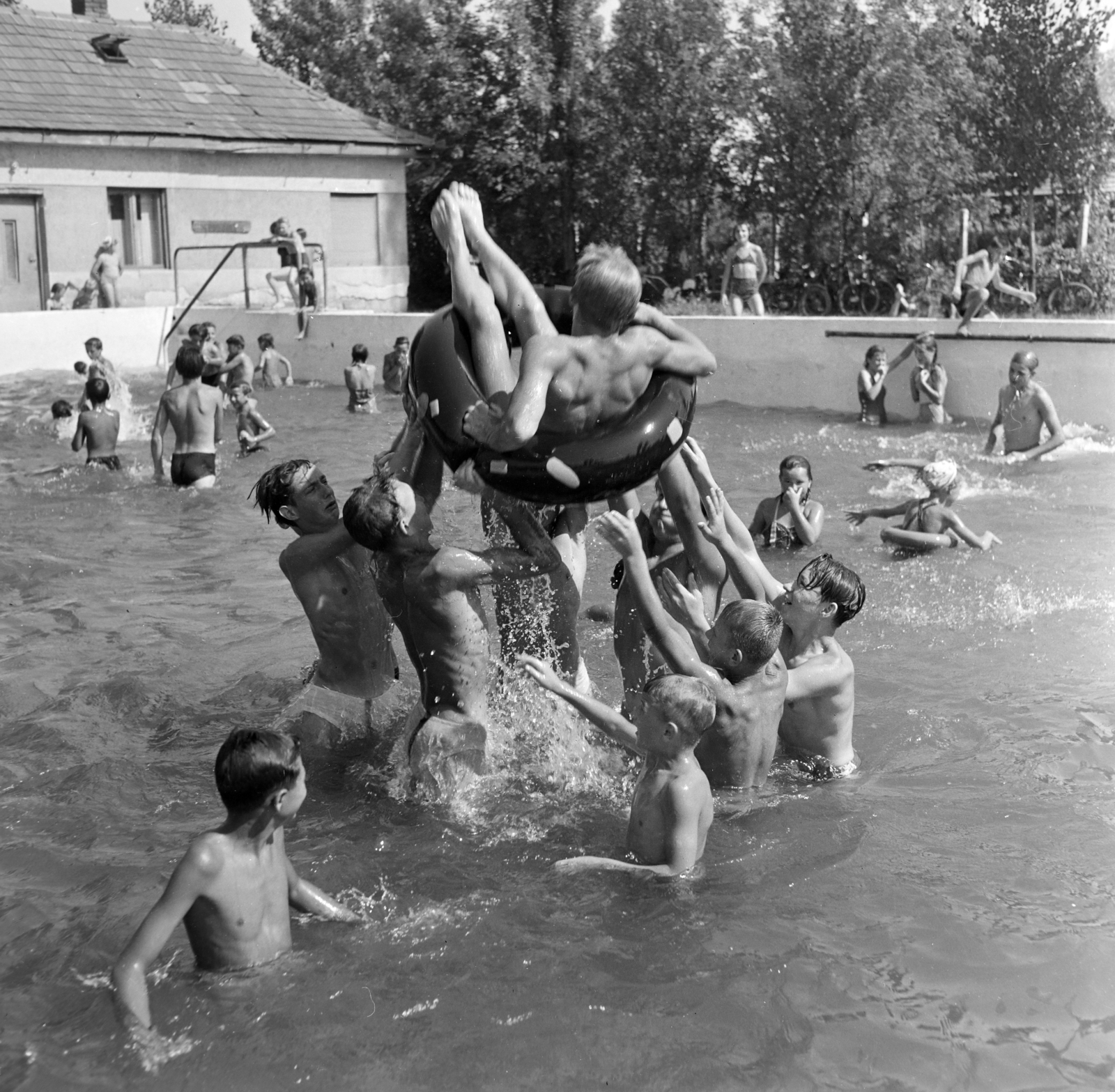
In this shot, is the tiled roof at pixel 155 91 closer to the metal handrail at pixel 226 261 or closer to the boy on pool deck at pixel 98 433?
the metal handrail at pixel 226 261

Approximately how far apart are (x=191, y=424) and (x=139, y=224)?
15.5 metres

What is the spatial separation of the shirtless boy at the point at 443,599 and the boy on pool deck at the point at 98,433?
26.9 ft

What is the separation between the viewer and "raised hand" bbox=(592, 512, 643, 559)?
4.79 meters

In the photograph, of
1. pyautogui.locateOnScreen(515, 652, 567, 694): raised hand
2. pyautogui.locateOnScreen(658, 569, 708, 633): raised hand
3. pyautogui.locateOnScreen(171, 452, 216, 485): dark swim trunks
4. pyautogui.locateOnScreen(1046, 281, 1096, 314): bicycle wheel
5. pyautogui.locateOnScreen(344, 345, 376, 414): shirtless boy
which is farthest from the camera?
pyautogui.locateOnScreen(1046, 281, 1096, 314): bicycle wheel

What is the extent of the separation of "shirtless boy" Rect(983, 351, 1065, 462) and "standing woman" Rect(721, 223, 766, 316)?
7074 millimetres

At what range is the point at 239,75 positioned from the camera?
93.9 feet

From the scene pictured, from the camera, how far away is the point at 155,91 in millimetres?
26844

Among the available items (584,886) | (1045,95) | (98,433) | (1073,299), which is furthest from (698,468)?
(1045,95)

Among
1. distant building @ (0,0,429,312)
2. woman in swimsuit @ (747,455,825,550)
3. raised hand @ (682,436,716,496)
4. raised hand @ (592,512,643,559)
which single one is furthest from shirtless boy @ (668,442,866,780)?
distant building @ (0,0,429,312)

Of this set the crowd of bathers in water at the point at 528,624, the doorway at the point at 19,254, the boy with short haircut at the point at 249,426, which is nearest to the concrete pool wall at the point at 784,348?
the doorway at the point at 19,254

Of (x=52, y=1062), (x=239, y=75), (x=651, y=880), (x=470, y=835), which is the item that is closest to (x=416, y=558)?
(x=470, y=835)

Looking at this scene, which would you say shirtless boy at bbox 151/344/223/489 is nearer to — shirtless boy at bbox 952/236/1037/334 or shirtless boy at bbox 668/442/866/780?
shirtless boy at bbox 668/442/866/780

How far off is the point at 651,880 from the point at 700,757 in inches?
24.9

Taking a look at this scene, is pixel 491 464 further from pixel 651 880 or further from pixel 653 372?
pixel 651 880
